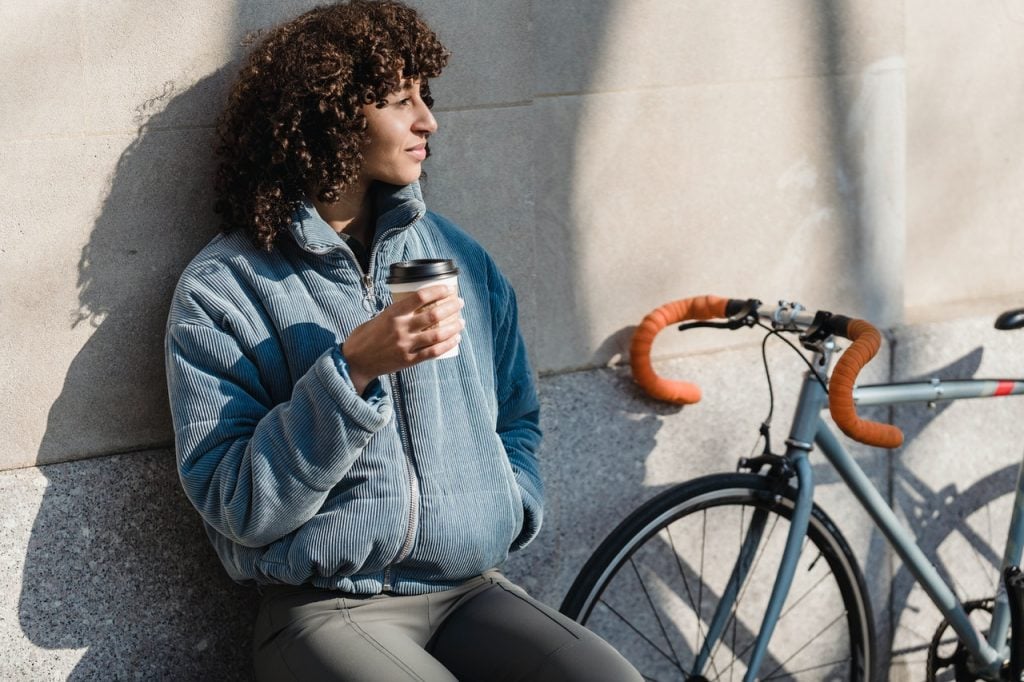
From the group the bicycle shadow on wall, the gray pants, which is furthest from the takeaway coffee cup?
the bicycle shadow on wall

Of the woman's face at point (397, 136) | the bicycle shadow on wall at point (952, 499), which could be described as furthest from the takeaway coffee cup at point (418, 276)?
the bicycle shadow on wall at point (952, 499)

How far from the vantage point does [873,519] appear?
10.6ft

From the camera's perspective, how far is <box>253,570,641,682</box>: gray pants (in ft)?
7.73

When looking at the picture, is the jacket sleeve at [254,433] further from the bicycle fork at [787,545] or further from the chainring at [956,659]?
the chainring at [956,659]

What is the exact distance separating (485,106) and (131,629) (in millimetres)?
1507

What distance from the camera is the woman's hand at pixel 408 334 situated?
2178mm

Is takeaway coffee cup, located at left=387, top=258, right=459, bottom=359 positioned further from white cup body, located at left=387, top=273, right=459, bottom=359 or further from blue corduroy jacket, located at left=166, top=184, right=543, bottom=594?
blue corduroy jacket, located at left=166, top=184, right=543, bottom=594

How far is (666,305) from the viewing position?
319cm

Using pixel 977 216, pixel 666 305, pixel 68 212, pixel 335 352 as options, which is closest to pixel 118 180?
pixel 68 212

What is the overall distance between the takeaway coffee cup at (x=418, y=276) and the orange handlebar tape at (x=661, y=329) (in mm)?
1048

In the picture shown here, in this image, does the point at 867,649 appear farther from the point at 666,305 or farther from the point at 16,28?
the point at 16,28

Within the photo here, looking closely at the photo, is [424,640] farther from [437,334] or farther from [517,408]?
[437,334]

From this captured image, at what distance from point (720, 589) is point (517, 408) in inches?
42.4

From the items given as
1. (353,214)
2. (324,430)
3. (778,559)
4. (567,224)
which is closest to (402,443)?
(324,430)
